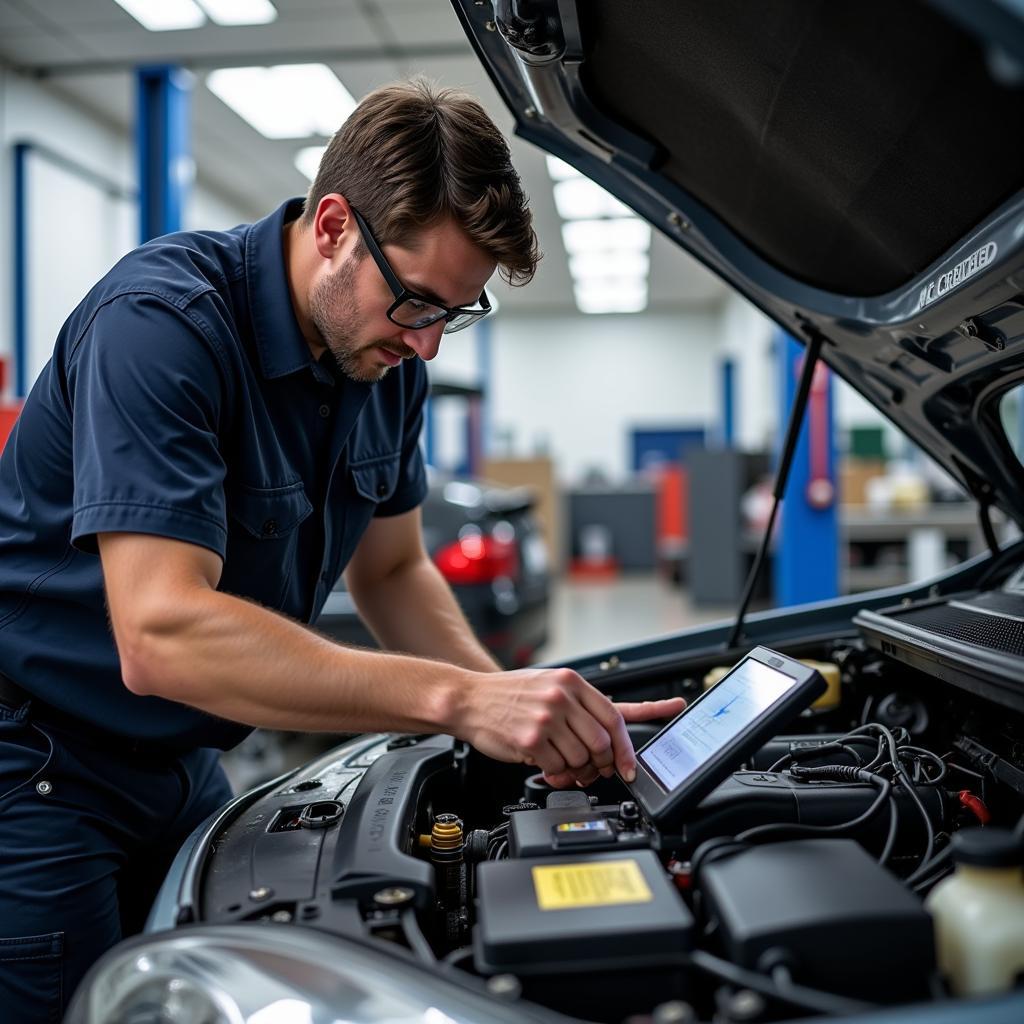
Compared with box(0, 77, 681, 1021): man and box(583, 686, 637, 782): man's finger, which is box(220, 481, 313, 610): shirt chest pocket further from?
box(583, 686, 637, 782): man's finger

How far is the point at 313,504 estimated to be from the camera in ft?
4.44

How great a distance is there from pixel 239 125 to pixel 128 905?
21.6 feet

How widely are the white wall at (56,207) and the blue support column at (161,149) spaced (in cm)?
149

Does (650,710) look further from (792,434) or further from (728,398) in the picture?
(728,398)

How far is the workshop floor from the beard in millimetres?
2101

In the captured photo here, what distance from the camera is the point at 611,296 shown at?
1346 cm

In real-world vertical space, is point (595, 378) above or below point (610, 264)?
below

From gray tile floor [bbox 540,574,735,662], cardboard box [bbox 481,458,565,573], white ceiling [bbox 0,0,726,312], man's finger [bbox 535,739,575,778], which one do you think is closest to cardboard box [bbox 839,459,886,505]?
gray tile floor [bbox 540,574,735,662]

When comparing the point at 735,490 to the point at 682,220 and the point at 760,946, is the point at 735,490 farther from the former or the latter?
the point at 760,946

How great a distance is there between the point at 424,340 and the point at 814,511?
3661mm

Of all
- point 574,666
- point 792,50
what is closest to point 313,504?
point 574,666

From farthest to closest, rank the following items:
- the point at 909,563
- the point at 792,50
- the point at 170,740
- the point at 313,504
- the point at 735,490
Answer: the point at 735,490 → the point at 909,563 → the point at 313,504 → the point at 170,740 → the point at 792,50

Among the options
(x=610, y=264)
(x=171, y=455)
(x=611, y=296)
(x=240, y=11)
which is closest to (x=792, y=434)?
(x=171, y=455)

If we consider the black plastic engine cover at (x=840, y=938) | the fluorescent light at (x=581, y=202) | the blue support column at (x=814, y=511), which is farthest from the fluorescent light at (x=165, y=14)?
the black plastic engine cover at (x=840, y=938)
